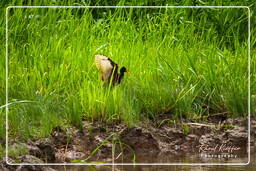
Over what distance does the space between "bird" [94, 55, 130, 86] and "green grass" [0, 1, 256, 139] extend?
7cm

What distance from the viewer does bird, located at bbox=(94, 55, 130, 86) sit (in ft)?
18.8

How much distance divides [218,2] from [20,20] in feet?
7.86

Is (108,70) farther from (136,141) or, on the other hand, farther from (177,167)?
(177,167)

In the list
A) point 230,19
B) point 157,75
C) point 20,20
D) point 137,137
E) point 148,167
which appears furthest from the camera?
point 230,19

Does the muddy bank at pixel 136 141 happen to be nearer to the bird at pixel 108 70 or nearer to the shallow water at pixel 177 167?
the shallow water at pixel 177 167

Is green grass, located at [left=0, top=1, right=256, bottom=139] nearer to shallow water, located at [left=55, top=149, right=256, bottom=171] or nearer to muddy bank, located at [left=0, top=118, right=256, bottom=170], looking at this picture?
muddy bank, located at [left=0, top=118, right=256, bottom=170]

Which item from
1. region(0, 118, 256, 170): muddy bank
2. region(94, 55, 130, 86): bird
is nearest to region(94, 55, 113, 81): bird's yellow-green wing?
region(94, 55, 130, 86): bird

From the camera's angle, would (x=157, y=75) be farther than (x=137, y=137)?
Yes

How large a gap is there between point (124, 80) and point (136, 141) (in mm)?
500

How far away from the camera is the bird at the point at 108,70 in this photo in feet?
18.8

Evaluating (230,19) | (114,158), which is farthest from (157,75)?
(230,19)

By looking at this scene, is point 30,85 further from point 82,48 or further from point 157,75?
point 157,75

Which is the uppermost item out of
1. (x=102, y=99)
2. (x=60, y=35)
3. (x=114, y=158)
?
(x=60, y=35)

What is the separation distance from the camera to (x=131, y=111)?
5941 millimetres
